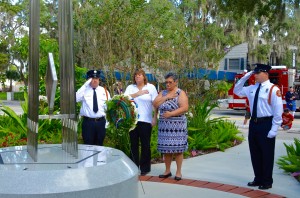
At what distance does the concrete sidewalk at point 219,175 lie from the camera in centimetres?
625

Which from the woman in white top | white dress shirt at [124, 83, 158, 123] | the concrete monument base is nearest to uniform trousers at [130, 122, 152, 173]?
the woman in white top

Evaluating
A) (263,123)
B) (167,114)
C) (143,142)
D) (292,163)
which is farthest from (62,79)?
(292,163)

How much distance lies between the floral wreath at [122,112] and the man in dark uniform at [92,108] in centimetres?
13

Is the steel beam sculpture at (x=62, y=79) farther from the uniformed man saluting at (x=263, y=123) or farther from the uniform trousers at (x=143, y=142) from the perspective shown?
the uniformed man saluting at (x=263, y=123)

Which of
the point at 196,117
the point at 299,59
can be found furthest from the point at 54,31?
the point at 196,117

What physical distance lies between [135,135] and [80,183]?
139 inches

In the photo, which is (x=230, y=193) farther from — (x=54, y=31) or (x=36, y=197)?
(x=54, y=31)

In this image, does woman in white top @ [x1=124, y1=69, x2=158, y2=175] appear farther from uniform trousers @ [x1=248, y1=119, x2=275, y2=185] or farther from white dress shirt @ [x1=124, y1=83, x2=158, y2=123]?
uniform trousers @ [x1=248, y1=119, x2=275, y2=185]

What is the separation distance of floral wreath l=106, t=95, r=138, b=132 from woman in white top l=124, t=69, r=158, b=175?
139mm

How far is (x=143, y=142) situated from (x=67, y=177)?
3.55 meters

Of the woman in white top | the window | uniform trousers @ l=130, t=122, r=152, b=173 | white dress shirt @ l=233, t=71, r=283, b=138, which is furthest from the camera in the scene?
the window

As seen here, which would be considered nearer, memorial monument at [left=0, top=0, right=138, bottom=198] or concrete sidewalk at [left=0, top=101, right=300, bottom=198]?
memorial monument at [left=0, top=0, right=138, bottom=198]

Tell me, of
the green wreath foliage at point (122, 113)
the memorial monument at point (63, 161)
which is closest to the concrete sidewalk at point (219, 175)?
the green wreath foliage at point (122, 113)

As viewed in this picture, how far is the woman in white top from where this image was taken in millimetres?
7305
